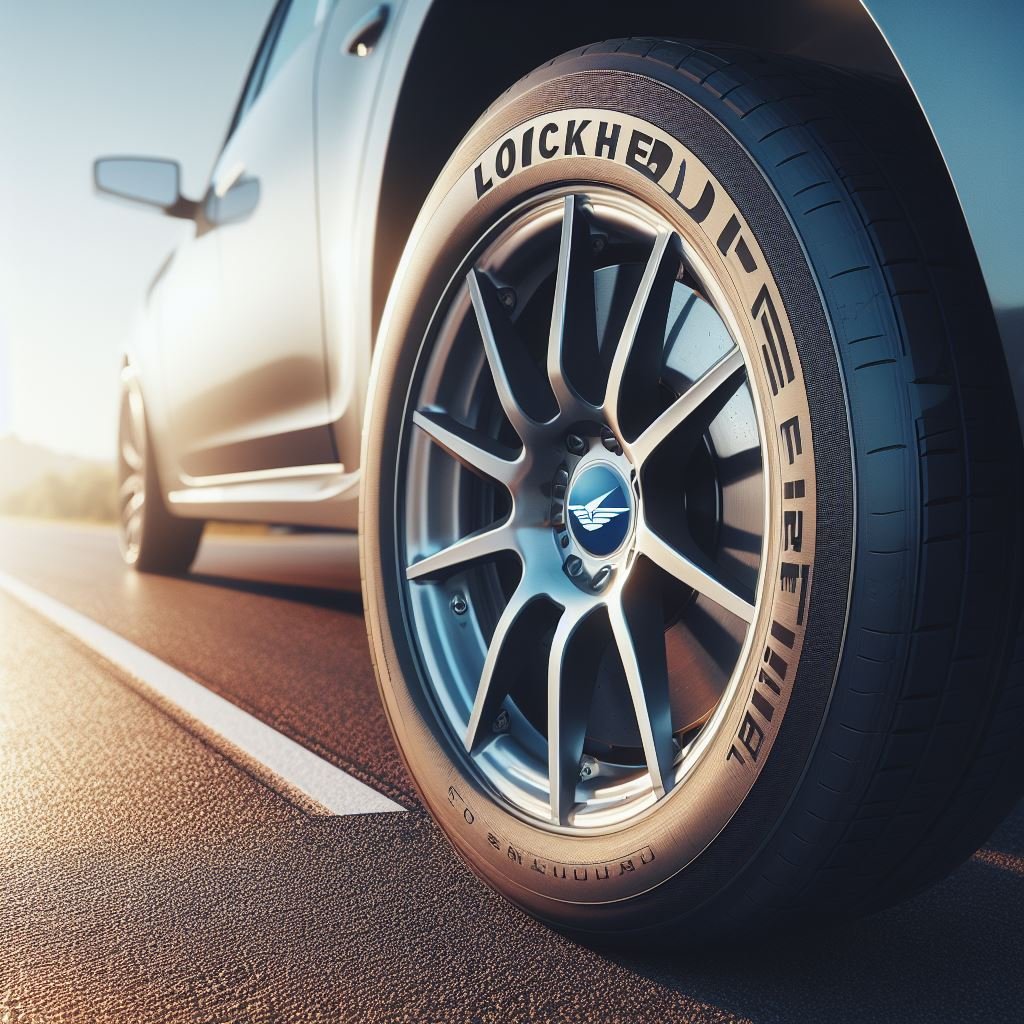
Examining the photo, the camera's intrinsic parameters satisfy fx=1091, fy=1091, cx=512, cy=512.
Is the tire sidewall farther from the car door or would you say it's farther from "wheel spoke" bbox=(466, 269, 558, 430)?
the car door

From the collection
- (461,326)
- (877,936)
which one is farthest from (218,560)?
(877,936)

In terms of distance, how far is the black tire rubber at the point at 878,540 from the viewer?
1.05m

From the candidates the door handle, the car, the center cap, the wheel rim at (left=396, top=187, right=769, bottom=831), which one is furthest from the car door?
the center cap

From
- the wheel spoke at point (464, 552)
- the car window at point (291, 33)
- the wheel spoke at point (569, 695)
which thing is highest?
the car window at point (291, 33)

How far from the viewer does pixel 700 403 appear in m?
1.31

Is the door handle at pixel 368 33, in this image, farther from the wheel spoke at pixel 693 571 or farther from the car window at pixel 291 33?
the wheel spoke at pixel 693 571

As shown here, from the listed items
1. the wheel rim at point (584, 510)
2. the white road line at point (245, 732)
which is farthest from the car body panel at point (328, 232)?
the white road line at point (245, 732)

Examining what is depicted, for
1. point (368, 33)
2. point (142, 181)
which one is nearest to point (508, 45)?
point (368, 33)

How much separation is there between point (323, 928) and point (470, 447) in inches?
28.3

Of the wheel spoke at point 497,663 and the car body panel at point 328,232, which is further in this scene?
the wheel spoke at point 497,663

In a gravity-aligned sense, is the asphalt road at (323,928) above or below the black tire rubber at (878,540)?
below

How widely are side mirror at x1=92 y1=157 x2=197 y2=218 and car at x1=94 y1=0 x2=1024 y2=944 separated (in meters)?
1.63

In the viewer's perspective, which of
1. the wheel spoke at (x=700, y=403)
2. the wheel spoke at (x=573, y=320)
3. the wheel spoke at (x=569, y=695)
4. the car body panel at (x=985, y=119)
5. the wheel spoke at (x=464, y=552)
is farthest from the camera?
the wheel spoke at (x=464, y=552)

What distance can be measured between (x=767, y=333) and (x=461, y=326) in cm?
71
